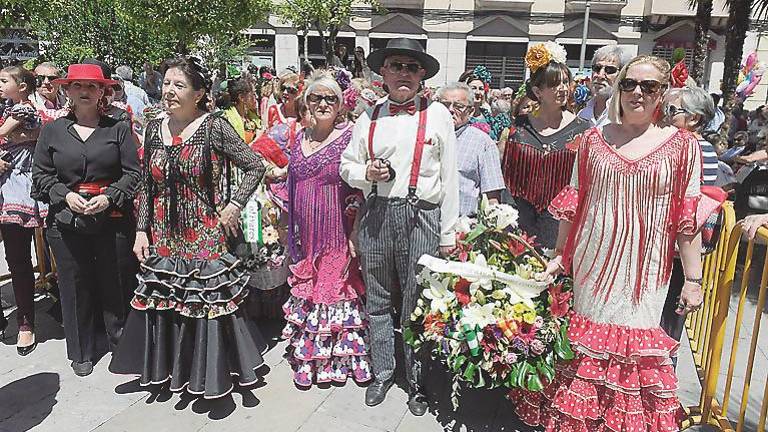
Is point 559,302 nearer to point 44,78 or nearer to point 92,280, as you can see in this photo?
point 92,280

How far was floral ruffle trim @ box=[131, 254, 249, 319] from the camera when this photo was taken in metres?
3.36

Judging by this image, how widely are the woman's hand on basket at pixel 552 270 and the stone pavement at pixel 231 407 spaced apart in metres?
1.00

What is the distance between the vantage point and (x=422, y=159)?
3195mm

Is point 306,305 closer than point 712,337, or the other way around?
point 712,337

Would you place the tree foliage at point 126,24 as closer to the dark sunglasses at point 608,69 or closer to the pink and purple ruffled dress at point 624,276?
the dark sunglasses at point 608,69

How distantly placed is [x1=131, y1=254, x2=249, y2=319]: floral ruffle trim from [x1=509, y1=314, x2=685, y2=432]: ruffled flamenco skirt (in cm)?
195

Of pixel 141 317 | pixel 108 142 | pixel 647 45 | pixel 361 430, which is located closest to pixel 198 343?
pixel 141 317

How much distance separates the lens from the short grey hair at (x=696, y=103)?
10.5 feet

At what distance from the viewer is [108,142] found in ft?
12.2

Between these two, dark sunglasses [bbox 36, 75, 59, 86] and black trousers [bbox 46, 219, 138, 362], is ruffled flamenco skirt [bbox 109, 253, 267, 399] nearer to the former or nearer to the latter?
black trousers [bbox 46, 219, 138, 362]

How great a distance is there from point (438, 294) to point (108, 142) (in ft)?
7.70

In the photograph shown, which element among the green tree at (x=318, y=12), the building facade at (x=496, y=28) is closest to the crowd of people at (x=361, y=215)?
the green tree at (x=318, y=12)

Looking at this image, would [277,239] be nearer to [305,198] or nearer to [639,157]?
[305,198]

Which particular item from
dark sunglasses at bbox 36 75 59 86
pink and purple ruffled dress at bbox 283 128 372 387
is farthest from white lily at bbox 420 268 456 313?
dark sunglasses at bbox 36 75 59 86
